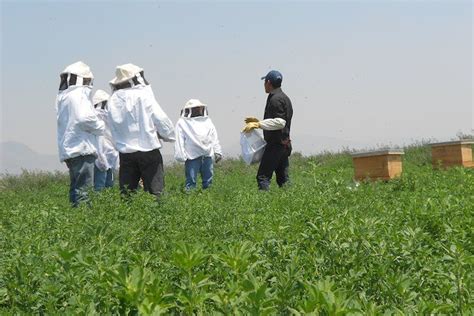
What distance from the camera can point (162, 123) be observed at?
8875mm

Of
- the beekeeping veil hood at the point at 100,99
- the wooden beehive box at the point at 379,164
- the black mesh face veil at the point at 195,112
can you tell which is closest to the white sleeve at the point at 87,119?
the beekeeping veil hood at the point at 100,99

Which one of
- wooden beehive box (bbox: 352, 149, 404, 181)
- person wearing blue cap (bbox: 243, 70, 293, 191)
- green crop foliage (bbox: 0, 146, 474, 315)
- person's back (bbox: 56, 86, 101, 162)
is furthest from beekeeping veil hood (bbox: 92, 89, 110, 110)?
green crop foliage (bbox: 0, 146, 474, 315)

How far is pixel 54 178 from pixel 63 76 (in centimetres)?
998

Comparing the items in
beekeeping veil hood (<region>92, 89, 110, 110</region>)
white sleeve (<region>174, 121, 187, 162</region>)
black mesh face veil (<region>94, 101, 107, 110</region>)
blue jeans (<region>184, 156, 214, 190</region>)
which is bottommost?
blue jeans (<region>184, 156, 214, 190</region>)

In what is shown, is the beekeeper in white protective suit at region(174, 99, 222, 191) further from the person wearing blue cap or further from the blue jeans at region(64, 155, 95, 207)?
the blue jeans at region(64, 155, 95, 207)

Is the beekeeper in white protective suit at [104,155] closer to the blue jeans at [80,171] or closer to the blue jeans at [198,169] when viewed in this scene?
the blue jeans at [198,169]

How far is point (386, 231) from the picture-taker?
14.4ft

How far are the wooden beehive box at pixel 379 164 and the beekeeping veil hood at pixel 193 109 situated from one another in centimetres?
305

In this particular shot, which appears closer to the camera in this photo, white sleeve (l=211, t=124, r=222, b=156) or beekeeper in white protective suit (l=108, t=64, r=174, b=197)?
beekeeper in white protective suit (l=108, t=64, r=174, b=197)

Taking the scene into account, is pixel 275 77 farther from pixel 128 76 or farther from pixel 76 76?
pixel 76 76

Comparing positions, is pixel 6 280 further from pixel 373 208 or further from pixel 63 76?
pixel 63 76

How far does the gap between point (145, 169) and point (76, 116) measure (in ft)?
4.09

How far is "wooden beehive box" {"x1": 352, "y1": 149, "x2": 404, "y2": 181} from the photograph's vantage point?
1218 centimetres

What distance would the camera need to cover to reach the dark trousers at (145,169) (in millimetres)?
8602
